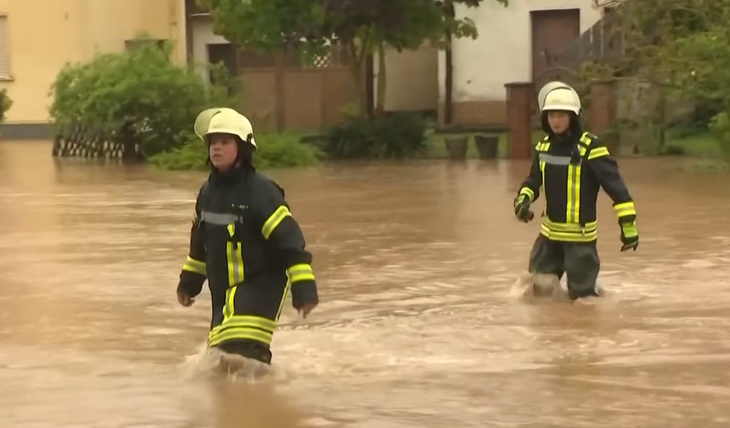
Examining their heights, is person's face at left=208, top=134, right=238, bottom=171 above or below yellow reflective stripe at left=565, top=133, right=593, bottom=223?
above

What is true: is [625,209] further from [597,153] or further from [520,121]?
[520,121]

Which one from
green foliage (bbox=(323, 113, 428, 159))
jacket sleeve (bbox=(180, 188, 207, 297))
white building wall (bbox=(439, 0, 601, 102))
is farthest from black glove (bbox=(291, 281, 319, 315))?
white building wall (bbox=(439, 0, 601, 102))

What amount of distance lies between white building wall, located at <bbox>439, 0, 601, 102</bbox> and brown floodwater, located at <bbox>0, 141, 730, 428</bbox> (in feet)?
59.2

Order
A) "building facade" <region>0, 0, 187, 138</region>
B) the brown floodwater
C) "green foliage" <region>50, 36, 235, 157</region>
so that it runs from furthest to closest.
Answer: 1. "building facade" <region>0, 0, 187, 138</region>
2. "green foliage" <region>50, 36, 235, 157</region>
3. the brown floodwater

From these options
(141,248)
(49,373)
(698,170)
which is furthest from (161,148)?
(49,373)

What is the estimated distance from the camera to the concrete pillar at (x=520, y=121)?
24250 millimetres

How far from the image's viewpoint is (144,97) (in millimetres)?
24000

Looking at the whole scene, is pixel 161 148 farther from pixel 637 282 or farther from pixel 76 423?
pixel 76 423

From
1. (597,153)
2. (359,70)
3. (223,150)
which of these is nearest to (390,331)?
(597,153)

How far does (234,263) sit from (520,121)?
18242 millimetres

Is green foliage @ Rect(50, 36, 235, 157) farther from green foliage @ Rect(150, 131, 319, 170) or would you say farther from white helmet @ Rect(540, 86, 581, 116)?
white helmet @ Rect(540, 86, 581, 116)

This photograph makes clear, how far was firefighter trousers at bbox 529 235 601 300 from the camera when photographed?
8.88 meters

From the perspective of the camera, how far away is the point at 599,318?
27.6 feet

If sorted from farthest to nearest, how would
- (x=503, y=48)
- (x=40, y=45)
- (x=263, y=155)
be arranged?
(x=40, y=45) < (x=503, y=48) < (x=263, y=155)
